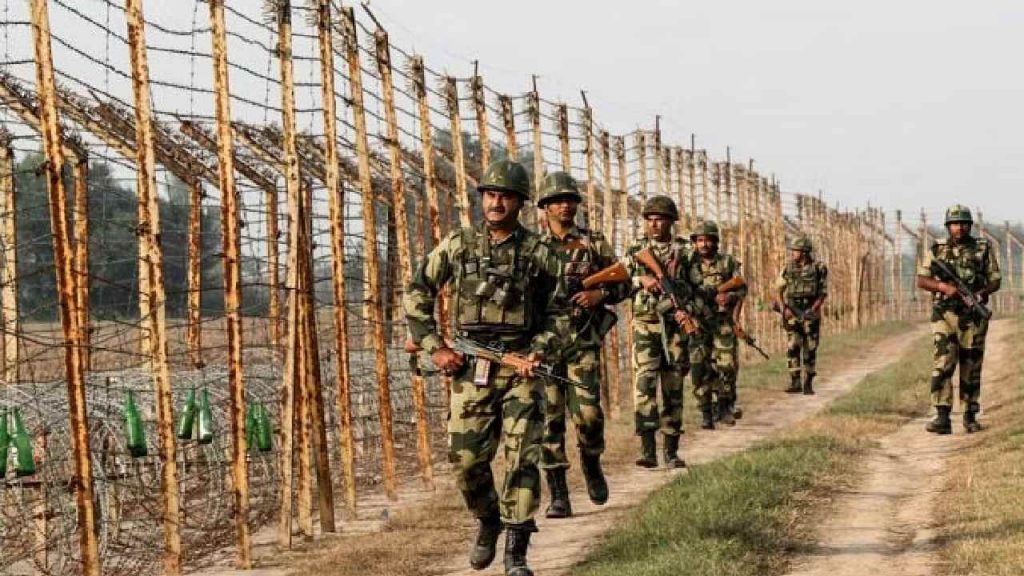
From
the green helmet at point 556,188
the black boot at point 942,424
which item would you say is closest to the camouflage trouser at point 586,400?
the green helmet at point 556,188

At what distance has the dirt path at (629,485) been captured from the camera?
809 centimetres

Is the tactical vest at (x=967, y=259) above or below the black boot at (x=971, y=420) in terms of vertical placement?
above

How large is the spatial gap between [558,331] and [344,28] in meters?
4.05

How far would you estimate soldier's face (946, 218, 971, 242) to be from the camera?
13.3m

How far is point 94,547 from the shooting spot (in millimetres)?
7043

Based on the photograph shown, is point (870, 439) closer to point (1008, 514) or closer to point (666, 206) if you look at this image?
point (666, 206)

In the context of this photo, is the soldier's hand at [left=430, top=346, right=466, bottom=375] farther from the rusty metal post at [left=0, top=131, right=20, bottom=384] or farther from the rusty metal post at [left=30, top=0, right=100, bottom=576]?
the rusty metal post at [left=0, top=131, right=20, bottom=384]

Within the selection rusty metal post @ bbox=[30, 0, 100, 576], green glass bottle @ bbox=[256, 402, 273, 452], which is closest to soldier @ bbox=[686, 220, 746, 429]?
green glass bottle @ bbox=[256, 402, 273, 452]

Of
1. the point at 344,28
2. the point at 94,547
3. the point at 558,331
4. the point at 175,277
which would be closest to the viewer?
the point at 94,547

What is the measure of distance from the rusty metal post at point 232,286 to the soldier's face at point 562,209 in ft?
7.04

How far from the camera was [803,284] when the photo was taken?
18.2 metres

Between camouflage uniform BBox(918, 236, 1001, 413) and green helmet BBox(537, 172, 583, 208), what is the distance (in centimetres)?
544

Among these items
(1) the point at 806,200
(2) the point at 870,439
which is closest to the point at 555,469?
(2) the point at 870,439

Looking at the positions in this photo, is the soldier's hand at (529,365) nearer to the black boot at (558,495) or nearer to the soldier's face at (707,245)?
the black boot at (558,495)
